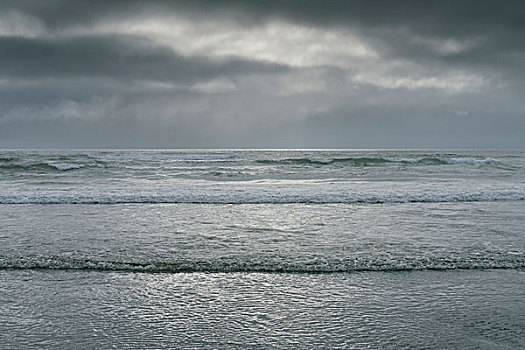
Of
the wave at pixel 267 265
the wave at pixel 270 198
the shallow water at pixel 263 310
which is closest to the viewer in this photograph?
the shallow water at pixel 263 310

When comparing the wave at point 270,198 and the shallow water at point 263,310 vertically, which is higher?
the wave at point 270,198

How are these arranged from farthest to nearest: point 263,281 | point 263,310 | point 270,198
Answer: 1. point 270,198
2. point 263,281
3. point 263,310

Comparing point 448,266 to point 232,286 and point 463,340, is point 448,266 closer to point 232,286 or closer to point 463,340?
point 463,340

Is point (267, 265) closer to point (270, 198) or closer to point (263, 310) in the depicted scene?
point (263, 310)

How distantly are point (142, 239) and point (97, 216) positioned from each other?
11.0 feet

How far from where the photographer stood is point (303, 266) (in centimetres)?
536

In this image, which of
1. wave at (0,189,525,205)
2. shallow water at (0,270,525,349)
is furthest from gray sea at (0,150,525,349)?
wave at (0,189,525,205)

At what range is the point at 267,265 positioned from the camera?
540 cm

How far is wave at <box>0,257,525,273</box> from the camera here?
5266 mm

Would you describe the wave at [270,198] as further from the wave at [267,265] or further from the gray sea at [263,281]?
the wave at [267,265]

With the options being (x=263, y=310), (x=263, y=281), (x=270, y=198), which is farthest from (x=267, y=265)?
(x=270, y=198)

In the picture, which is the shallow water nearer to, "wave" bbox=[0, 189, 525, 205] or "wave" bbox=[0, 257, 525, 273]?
"wave" bbox=[0, 257, 525, 273]

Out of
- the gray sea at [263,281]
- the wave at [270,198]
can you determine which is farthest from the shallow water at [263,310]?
the wave at [270,198]

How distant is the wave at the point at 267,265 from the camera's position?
527cm
